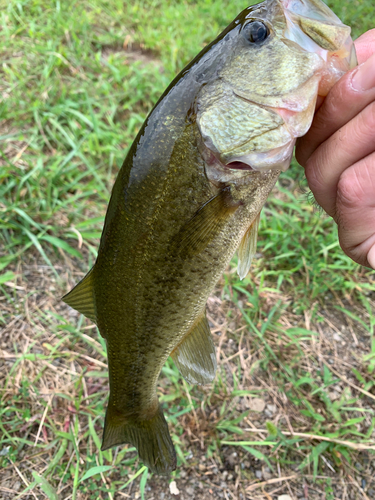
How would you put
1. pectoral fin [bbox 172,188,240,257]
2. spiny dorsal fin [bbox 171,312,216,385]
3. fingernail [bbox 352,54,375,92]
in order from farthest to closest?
spiny dorsal fin [bbox 171,312,216,385] < pectoral fin [bbox 172,188,240,257] < fingernail [bbox 352,54,375,92]

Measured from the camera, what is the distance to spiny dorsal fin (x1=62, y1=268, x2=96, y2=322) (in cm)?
164

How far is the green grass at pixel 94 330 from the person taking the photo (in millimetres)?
2131

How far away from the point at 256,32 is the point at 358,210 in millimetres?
759

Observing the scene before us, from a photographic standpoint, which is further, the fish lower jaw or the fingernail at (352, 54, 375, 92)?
the fish lower jaw

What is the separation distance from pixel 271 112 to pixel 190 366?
1.19m

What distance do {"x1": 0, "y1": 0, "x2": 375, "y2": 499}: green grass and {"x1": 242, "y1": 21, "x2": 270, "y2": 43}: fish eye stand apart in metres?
1.68

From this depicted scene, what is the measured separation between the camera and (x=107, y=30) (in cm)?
438

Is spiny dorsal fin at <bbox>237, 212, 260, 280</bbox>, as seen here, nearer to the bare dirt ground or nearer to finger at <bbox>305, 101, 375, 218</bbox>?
finger at <bbox>305, 101, 375, 218</bbox>

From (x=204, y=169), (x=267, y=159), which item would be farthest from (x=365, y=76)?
(x=204, y=169)

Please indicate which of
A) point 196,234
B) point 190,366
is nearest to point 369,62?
point 196,234

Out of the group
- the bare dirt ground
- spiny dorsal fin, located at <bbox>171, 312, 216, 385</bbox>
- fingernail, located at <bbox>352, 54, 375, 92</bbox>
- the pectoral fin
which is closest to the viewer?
fingernail, located at <bbox>352, 54, 375, 92</bbox>

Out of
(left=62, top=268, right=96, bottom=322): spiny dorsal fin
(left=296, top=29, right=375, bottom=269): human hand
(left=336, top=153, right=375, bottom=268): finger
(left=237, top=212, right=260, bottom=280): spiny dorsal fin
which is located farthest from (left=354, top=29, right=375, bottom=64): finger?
(left=62, top=268, right=96, bottom=322): spiny dorsal fin

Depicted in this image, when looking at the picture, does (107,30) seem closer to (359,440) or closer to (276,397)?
(276,397)

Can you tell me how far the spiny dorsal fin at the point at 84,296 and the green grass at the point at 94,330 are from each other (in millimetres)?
794
